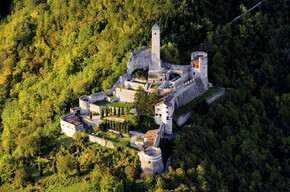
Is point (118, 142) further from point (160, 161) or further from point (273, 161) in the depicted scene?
point (273, 161)

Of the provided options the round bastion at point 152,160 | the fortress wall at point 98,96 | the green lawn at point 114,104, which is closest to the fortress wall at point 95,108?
the green lawn at point 114,104

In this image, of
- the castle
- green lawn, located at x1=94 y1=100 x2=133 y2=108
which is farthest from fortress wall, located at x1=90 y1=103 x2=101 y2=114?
green lawn, located at x1=94 y1=100 x2=133 y2=108

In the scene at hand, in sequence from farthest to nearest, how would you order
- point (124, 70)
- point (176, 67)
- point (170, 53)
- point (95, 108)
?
point (170, 53), point (124, 70), point (176, 67), point (95, 108)

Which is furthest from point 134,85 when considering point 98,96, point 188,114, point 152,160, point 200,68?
point 152,160

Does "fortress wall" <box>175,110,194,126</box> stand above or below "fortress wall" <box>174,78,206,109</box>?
below

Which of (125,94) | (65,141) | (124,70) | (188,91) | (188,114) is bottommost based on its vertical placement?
(65,141)

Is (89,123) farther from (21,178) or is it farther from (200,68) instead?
(200,68)

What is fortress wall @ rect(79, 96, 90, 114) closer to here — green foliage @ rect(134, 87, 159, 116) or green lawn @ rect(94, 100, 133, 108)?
green lawn @ rect(94, 100, 133, 108)

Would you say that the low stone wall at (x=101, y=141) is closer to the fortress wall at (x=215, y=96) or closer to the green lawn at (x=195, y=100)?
the green lawn at (x=195, y=100)
